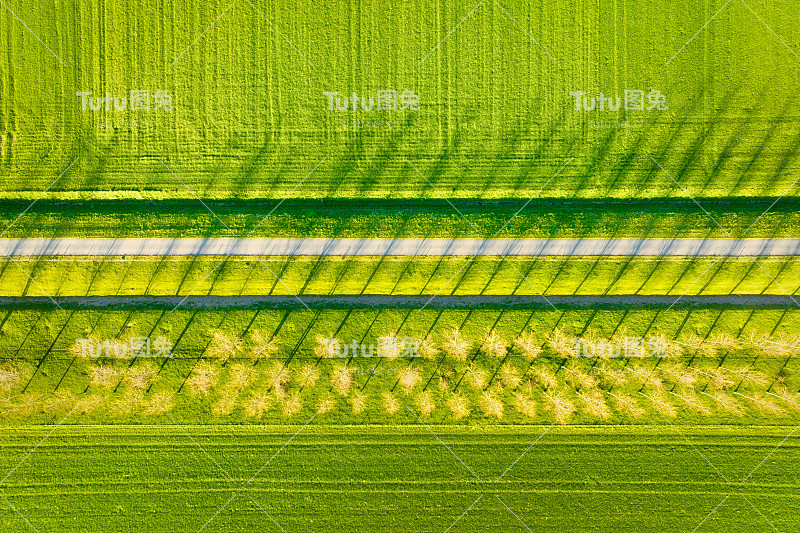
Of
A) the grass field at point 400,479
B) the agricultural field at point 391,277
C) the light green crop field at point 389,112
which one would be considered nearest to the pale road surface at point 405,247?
the agricultural field at point 391,277

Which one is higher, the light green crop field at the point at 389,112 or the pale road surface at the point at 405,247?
the light green crop field at the point at 389,112

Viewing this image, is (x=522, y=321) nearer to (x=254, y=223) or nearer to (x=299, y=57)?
(x=254, y=223)

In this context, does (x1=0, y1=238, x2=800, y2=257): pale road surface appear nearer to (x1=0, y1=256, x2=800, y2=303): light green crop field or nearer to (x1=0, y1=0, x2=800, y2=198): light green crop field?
(x1=0, y1=256, x2=800, y2=303): light green crop field

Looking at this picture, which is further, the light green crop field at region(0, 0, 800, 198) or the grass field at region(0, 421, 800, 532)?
the light green crop field at region(0, 0, 800, 198)

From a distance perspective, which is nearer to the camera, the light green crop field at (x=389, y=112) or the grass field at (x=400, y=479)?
the grass field at (x=400, y=479)

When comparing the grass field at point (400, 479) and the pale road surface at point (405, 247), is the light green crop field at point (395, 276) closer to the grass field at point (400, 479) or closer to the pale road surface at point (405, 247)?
the pale road surface at point (405, 247)

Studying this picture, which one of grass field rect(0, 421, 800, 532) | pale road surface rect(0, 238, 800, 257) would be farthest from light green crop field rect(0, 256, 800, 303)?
grass field rect(0, 421, 800, 532)
